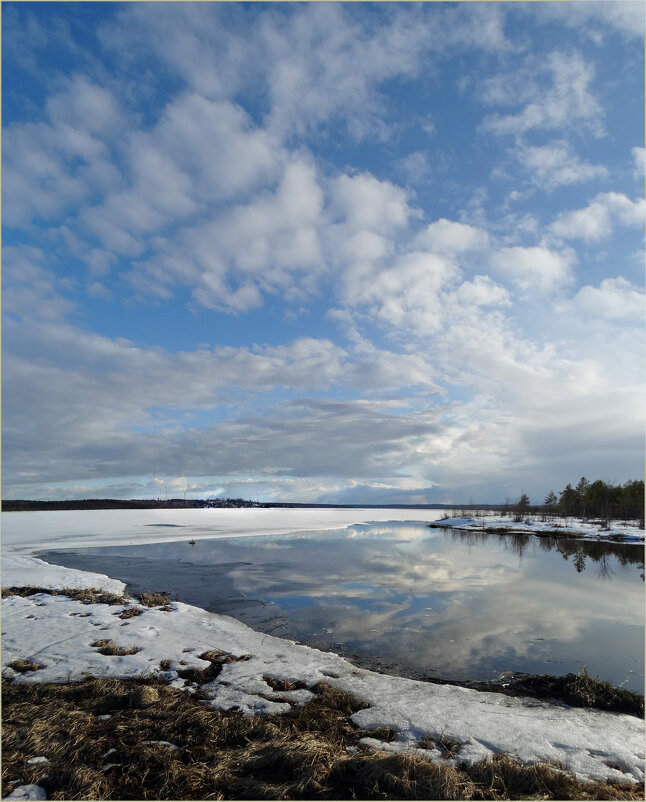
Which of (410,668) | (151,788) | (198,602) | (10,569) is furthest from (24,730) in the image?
(10,569)

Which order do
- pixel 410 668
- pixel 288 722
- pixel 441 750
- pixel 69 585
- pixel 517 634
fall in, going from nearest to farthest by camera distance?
pixel 441 750 < pixel 288 722 < pixel 410 668 < pixel 517 634 < pixel 69 585

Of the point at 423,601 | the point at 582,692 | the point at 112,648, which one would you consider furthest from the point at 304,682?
the point at 423,601

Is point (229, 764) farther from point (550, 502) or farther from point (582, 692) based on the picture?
→ point (550, 502)

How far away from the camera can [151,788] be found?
454cm

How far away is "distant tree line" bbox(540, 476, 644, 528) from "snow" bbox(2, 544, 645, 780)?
274ft

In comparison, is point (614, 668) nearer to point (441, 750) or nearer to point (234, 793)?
point (441, 750)

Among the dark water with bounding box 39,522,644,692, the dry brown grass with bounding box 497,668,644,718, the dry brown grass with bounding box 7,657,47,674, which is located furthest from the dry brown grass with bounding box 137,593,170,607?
the dry brown grass with bounding box 497,668,644,718

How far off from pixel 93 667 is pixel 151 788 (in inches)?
170

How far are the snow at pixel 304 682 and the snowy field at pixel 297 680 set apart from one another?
0.06 ft

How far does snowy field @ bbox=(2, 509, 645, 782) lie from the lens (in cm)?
551

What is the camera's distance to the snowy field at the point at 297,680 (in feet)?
18.1

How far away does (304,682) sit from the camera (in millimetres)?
7559

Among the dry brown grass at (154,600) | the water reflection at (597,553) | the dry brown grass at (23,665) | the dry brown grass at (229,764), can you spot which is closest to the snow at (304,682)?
the dry brown grass at (23,665)

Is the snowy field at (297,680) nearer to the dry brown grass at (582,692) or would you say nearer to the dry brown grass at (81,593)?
the dry brown grass at (582,692)
